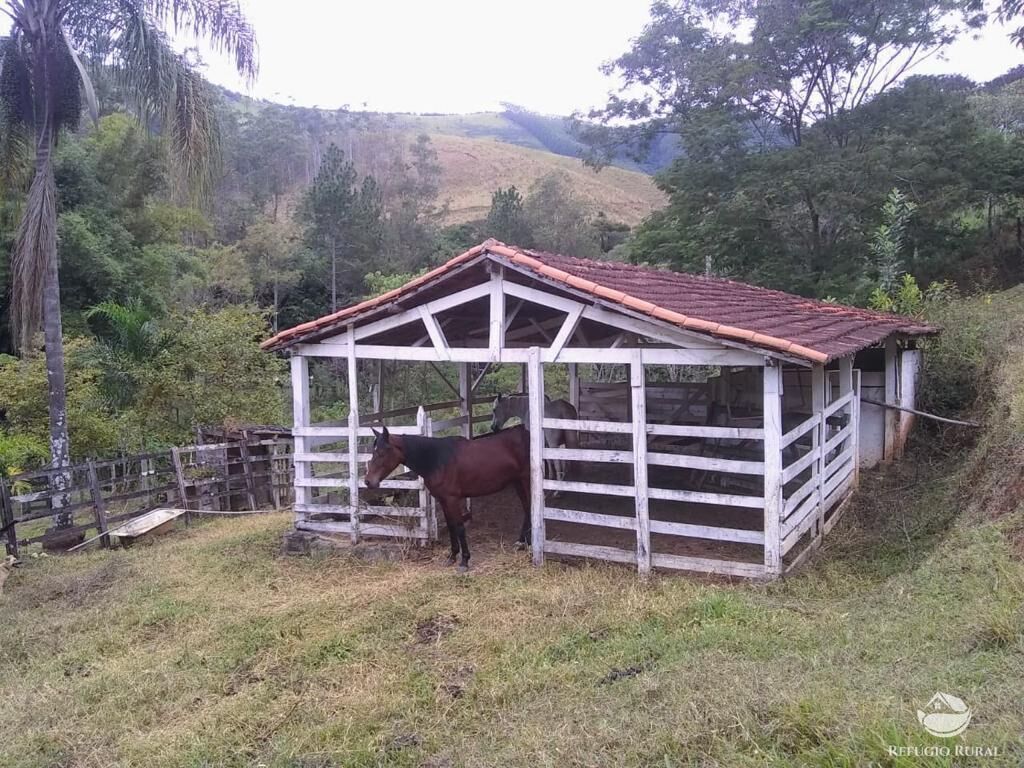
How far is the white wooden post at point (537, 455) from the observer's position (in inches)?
288

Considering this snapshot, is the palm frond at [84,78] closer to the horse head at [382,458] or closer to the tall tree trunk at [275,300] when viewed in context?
the horse head at [382,458]

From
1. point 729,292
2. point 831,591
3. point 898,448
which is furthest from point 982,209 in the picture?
point 831,591

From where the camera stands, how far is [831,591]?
6.05 meters

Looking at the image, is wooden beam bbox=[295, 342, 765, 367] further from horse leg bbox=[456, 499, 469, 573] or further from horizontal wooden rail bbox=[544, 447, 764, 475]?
horse leg bbox=[456, 499, 469, 573]

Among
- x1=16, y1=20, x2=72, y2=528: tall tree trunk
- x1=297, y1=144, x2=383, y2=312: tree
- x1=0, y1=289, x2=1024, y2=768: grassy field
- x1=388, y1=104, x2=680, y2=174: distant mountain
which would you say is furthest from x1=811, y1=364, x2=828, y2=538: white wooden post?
x1=388, y1=104, x2=680, y2=174: distant mountain

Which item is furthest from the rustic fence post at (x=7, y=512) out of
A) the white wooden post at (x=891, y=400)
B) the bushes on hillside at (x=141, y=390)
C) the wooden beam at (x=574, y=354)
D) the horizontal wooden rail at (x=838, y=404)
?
the white wooden post at (x=891, y=400)

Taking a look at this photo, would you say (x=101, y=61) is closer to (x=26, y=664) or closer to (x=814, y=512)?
(x=26, y=664)

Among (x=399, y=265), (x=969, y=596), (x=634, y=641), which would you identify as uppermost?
(x=399, y=265)

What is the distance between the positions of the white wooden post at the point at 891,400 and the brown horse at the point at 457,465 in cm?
573

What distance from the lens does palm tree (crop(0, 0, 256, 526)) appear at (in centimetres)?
995

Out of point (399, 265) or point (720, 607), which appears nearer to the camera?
point (720, 607)

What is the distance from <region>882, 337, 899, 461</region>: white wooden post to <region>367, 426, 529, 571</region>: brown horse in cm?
573

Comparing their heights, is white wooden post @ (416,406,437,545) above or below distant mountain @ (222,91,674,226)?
below

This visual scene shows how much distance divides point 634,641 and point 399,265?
29.8 meters
